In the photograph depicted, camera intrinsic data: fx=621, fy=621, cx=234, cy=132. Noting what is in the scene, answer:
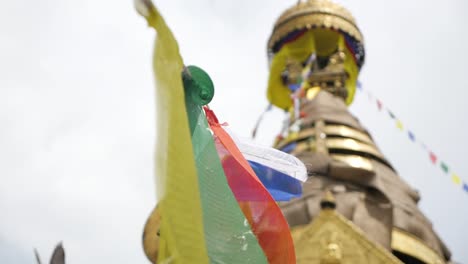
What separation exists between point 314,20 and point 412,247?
663cm

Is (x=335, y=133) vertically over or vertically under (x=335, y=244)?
over

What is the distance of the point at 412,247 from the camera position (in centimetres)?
553

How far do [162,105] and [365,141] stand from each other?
254 inches

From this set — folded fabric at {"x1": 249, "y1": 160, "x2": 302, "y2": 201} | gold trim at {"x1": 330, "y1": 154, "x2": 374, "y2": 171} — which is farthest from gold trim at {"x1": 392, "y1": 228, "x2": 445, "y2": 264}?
folded fabric at {"x1": 249, "y1": 160, "x2": 302, "y2": 201}

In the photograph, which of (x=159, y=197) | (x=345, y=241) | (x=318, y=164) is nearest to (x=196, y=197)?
(x=159, y=197)

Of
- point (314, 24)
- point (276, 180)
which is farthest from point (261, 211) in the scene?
point (314, 24)

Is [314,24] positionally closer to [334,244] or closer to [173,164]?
[334,244]

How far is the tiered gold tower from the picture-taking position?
4.91 meters

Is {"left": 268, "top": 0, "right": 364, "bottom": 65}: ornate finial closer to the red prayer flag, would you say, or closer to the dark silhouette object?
the red prayer flag

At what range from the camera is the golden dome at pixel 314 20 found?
11.4 metres

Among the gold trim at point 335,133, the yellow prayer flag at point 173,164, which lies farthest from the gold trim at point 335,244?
the gold trim at point 335,133

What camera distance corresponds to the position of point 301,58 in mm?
11281

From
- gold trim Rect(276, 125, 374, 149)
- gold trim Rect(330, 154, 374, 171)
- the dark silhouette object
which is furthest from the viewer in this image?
gold trim Rect(276, 125, 374, 149)

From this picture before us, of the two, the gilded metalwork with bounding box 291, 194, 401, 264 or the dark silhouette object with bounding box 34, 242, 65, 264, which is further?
the gilded metalwork with bounding box 291, 194, 401, 264
